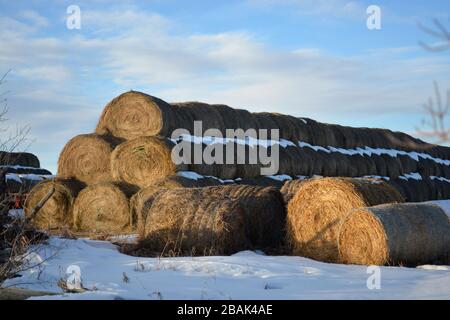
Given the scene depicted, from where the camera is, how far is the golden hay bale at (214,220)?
8836mm

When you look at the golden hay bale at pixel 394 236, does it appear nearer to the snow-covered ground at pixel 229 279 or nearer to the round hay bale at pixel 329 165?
the snow-covered ground at pixel 229 279

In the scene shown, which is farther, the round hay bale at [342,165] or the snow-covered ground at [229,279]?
the round hay bale at [342,165]

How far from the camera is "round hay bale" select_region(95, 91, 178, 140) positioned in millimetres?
12930

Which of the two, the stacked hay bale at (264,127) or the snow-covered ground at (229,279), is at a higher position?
the stacked hay bale at (264,127)

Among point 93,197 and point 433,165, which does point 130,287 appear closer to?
point 93,197

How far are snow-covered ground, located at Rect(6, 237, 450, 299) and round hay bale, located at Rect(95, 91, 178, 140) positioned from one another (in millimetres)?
4930

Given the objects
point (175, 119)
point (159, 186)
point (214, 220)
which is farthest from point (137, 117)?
point (214, 220)

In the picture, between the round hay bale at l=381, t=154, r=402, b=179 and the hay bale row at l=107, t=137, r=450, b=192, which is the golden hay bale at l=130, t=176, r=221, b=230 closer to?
the hay bale row at l=107, t=137, r=450, b=192

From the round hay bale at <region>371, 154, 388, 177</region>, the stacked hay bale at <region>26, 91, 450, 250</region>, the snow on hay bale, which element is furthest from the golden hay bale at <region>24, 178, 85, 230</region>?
the round hay bale at <region>371, 154, 388, 177</region>

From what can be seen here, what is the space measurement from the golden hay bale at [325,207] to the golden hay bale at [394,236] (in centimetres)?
57

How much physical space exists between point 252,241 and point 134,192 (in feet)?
12.8

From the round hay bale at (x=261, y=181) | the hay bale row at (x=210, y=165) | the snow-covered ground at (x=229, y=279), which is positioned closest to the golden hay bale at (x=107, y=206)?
the hay bale row at (x=210, y=165)

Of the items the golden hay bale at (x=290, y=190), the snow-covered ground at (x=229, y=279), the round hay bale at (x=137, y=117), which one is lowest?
the snow-covered ground at (x=229, y=279)
